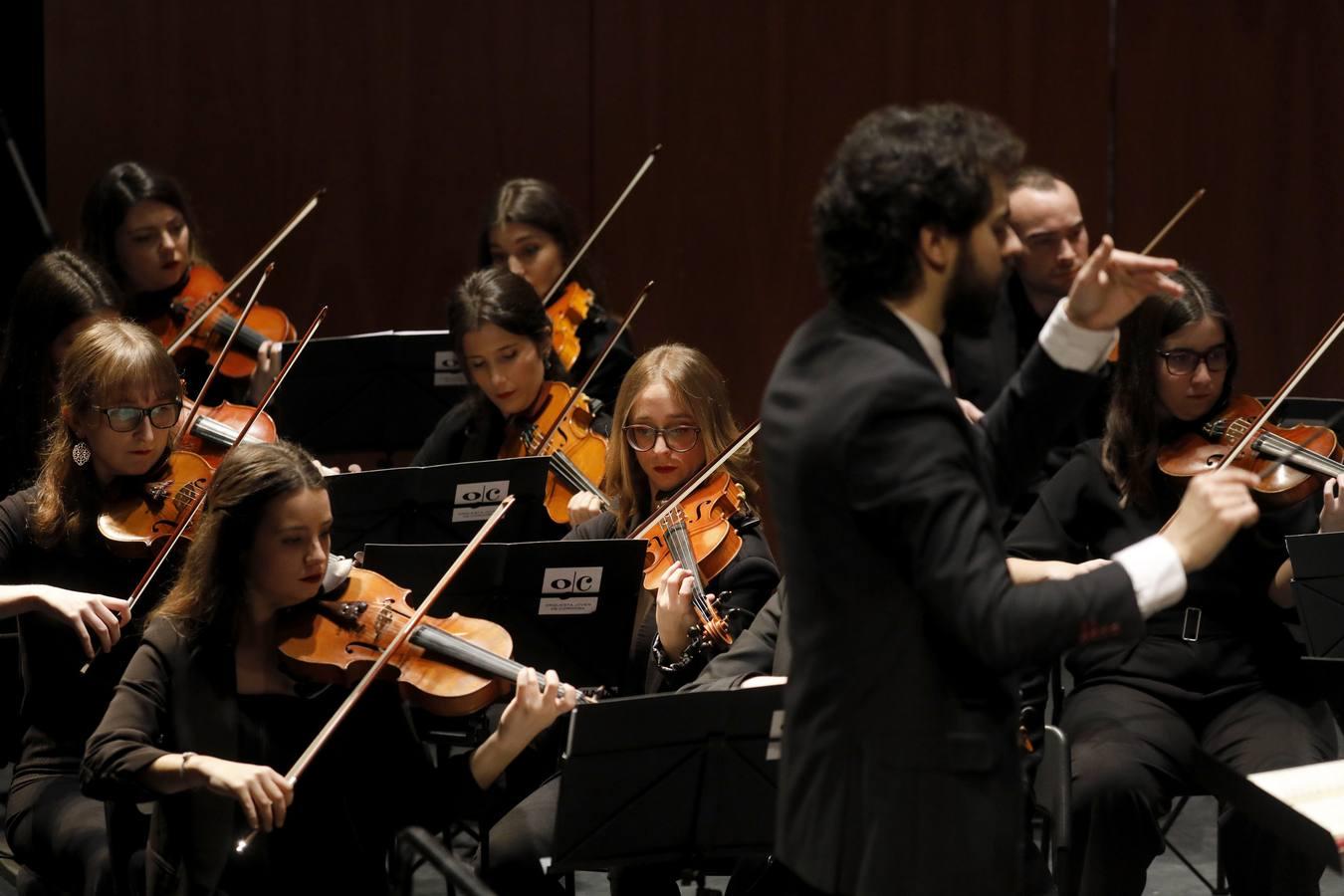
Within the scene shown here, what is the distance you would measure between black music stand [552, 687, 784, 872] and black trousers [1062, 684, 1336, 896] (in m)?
0.61

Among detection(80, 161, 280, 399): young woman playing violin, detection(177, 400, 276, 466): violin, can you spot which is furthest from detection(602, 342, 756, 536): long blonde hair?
detection(80, 161, 280, 399): young woman playing violin

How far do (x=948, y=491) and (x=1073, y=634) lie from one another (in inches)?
5.9

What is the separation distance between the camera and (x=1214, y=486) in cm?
140

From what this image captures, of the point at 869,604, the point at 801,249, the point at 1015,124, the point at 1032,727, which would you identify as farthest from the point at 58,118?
the point at 869,604

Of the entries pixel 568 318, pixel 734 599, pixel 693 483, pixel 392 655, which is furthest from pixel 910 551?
pixel 568 318

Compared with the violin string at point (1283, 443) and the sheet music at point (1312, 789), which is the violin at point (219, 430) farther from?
the sheet music at point (1312, 789)

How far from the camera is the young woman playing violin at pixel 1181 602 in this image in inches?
103

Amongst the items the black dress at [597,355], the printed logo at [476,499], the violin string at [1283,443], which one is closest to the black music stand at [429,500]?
the printed logo at [476,499]

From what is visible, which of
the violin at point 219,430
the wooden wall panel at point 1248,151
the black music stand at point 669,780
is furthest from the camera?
the wooden wall panel at point 1248,151

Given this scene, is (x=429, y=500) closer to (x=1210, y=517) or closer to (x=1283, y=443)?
(x=1283, y=443)

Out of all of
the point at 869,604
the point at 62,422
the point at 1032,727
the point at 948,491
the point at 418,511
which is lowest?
the point at 1032,727

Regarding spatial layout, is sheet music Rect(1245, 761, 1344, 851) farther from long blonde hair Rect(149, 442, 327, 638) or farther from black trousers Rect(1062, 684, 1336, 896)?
long blonde hair Rect(149, 442, 327, 638)

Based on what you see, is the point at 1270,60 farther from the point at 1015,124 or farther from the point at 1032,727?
the point at 1032,727

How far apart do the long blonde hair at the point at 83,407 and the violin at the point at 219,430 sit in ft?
0.87
